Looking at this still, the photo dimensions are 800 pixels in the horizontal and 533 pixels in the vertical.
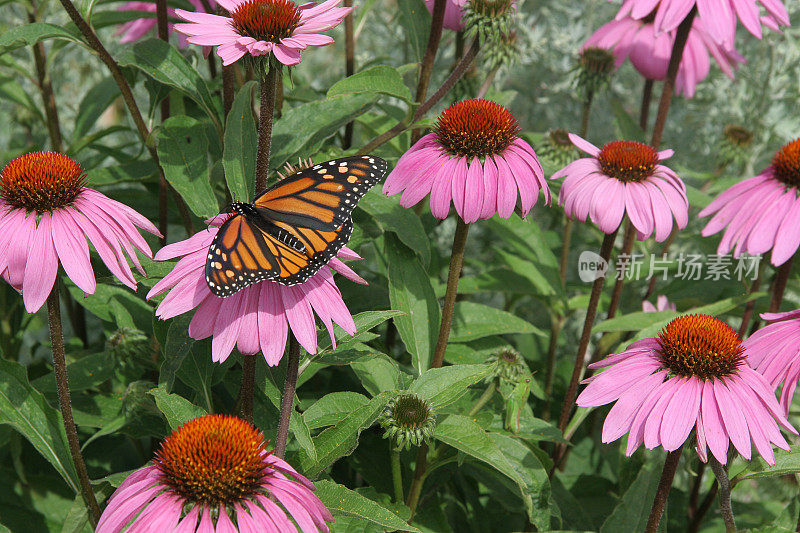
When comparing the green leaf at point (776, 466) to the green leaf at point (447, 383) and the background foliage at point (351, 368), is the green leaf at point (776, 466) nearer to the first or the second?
the background foliage at point (351, 368)

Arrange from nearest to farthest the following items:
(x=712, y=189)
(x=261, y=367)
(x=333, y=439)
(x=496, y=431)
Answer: (x=333, y=439)
(x=261, y=367)
(x=496, y=431)
(x=712, y=189)

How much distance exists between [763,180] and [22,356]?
2244 mm

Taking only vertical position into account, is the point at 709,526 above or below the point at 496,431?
below

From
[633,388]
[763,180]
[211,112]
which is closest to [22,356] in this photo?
[211,112]

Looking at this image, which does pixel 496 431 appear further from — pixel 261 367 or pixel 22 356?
pixel 22 356

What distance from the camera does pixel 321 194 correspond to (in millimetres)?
1211

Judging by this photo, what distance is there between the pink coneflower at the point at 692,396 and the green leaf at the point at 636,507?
1.24 ft

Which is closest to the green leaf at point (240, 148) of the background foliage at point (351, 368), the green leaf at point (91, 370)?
the background foliage at point (351, 368)

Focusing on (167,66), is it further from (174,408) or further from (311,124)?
(174,408)

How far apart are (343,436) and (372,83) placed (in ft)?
2.22

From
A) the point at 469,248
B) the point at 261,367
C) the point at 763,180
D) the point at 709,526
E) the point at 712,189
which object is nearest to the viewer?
the point at 261,367

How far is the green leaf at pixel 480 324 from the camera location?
5.64 feet

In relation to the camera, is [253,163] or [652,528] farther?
[253,163]

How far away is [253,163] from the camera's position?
1462mm
